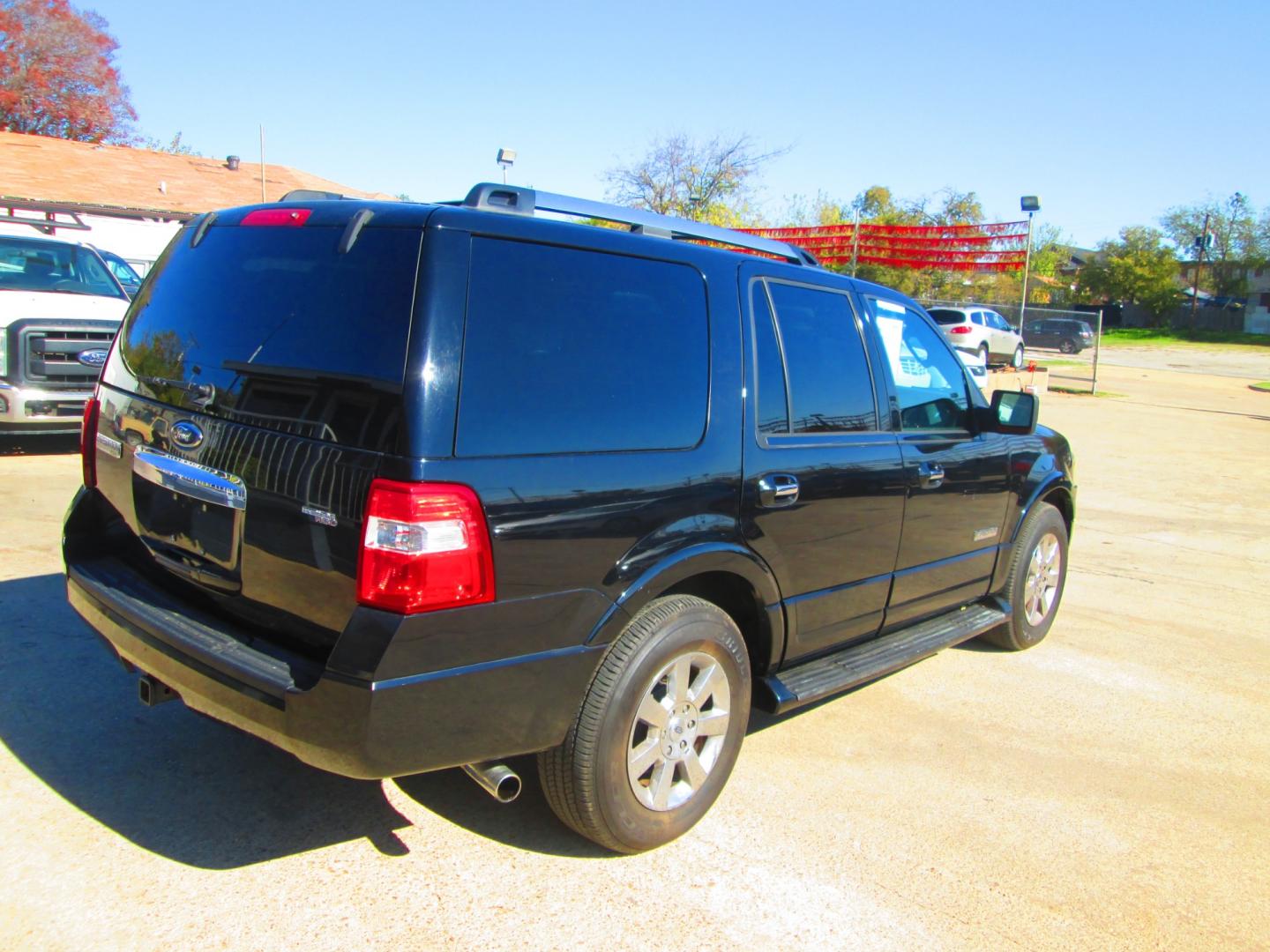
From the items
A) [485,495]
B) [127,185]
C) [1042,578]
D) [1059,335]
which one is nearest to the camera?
[485,495]

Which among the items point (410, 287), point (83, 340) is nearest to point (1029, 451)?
point (410, 287)

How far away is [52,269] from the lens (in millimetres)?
9492

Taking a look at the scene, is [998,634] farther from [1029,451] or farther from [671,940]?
[671,940]

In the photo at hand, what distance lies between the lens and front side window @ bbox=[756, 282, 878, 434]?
371cm

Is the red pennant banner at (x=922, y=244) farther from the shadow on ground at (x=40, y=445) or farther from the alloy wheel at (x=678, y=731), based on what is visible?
the alloy wheel at (x=678, y=731)

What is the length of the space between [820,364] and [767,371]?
1.30 feet

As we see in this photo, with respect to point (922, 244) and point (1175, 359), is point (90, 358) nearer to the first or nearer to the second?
point (922, 244)

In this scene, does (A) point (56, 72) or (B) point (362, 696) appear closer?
(B) point (362, 696)

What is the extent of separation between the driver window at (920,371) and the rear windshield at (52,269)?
7.86 metres

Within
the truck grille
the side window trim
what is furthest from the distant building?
the side window trim

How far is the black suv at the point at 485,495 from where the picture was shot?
257 cm

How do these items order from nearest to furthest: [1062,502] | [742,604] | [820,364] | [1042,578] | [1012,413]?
[742,604], [820,364], [1012,413], [1042,578], [1062,502]

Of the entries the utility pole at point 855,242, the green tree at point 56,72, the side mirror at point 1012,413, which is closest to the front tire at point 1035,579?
the side mirror at point 1012,413

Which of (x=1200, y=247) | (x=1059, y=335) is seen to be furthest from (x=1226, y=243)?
(x=1059, y=335)
